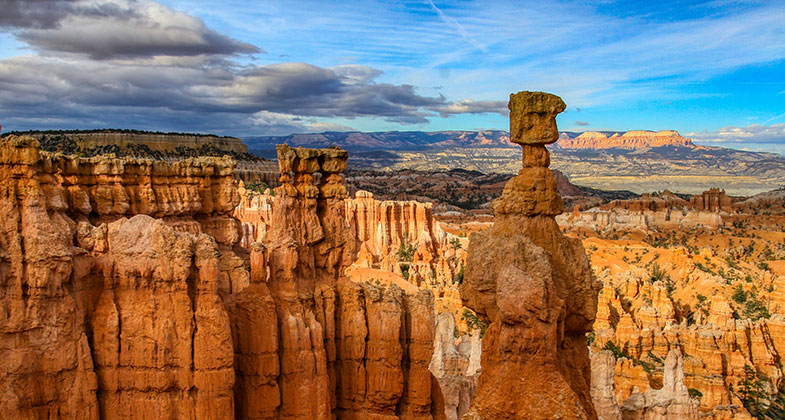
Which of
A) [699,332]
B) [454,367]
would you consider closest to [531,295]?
[454,367]

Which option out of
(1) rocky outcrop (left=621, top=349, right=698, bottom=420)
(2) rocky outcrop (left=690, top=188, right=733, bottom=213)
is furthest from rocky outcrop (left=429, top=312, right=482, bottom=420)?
(2) rocky outcrop (left=690, top=188, right=733, bottom=213)

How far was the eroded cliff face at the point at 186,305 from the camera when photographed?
8.47 meters

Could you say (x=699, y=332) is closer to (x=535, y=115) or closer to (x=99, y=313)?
(x=535, y=115)

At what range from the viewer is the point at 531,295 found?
712cm

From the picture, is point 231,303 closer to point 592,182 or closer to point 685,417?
point 685,417

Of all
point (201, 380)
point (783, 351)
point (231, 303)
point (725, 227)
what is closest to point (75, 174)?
point (231, 303)

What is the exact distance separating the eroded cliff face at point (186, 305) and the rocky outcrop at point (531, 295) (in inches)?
151

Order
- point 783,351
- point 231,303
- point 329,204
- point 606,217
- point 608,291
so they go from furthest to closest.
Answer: point 606,217
point 608,291
point 783,351
point 329,204
point 231,303

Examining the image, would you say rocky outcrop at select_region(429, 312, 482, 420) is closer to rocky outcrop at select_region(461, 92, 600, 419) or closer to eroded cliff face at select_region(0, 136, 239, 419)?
eroded cliff face at select_region(0, 136, 239, 419)

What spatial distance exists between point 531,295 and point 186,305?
484cm

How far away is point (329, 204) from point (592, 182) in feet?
619

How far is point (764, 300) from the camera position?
3419 cm

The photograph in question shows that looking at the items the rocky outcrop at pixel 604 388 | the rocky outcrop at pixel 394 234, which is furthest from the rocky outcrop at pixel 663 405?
the rocky outcrop at pixel 394 234

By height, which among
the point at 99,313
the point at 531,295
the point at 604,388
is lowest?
the point at 604,388
